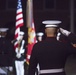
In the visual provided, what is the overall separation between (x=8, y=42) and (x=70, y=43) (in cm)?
702

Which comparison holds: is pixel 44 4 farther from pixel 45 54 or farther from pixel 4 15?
pixel 45 54

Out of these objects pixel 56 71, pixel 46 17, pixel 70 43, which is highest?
pixel 70 43

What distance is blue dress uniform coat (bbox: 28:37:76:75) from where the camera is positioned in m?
4.65

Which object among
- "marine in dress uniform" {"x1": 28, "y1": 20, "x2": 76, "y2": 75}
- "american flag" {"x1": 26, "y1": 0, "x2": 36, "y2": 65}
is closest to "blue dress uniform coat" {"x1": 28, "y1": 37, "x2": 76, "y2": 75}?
"marine in dress uniform" {"x1": 28, "y1": 20, "x2": 76, "y2": 75}

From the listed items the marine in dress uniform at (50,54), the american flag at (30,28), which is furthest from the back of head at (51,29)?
the american flag at (30,28)

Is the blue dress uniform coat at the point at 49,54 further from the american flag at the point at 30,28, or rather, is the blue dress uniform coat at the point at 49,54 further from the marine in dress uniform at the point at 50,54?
the american flag at the point at 30,28

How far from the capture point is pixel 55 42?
474 centimetres

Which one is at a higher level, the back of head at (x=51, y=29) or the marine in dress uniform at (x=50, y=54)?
the back of head at (x=51, y=29)

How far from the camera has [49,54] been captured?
15.4ft

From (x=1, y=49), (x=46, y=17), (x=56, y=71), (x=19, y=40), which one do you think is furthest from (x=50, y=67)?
(x=46, y=17)

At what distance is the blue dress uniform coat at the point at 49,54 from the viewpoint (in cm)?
465

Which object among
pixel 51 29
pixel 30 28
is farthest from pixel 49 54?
pixel 30 28

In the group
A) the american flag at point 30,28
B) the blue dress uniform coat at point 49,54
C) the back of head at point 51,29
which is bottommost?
the american flag at point 30,28

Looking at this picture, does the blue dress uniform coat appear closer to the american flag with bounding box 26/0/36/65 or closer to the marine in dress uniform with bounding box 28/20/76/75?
the marine in dress uniform with bounding box 28/20/76/75
